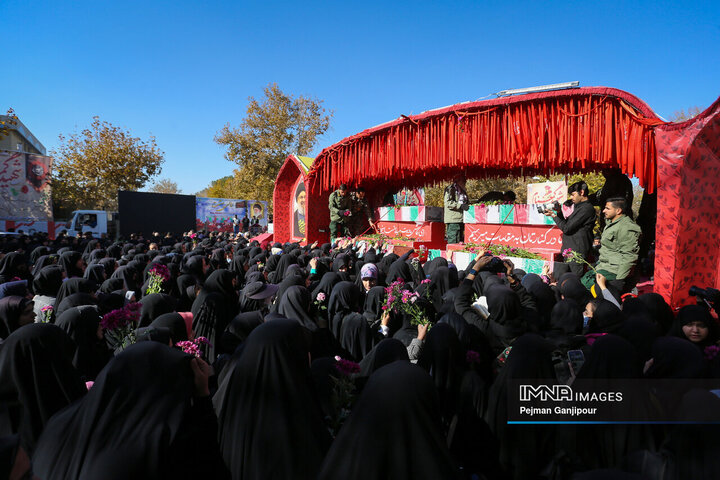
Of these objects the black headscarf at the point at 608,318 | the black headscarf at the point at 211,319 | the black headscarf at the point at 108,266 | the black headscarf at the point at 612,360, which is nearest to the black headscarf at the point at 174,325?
the black headscarf at the point at 211,319

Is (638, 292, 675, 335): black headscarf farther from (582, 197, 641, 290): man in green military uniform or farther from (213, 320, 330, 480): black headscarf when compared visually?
(213, 320, 330, 480): black headscarf

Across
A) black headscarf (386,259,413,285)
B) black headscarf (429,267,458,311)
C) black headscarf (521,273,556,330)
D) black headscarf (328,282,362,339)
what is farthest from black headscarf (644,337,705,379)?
black headscarf (386,259,413,285)

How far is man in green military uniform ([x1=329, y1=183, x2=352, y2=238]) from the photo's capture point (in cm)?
1098

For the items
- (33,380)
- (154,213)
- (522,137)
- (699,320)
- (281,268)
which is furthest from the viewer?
(154,213)

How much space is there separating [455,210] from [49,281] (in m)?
7.87

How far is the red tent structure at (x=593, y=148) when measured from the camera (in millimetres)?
4559

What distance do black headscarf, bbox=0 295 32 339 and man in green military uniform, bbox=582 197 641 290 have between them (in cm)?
617

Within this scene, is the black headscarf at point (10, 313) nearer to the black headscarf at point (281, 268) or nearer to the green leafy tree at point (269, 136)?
the black headscarf at point (281, 268)

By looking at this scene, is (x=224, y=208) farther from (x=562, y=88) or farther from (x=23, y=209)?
(x=562, y=88)

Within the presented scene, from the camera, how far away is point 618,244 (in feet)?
15.6

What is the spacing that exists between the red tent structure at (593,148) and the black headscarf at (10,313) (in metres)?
6.68

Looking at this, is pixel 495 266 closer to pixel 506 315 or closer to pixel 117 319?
pixel 506 315

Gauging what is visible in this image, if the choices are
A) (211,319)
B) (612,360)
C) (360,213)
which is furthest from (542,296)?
(360,213)

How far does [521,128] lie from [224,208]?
75.6 ft
